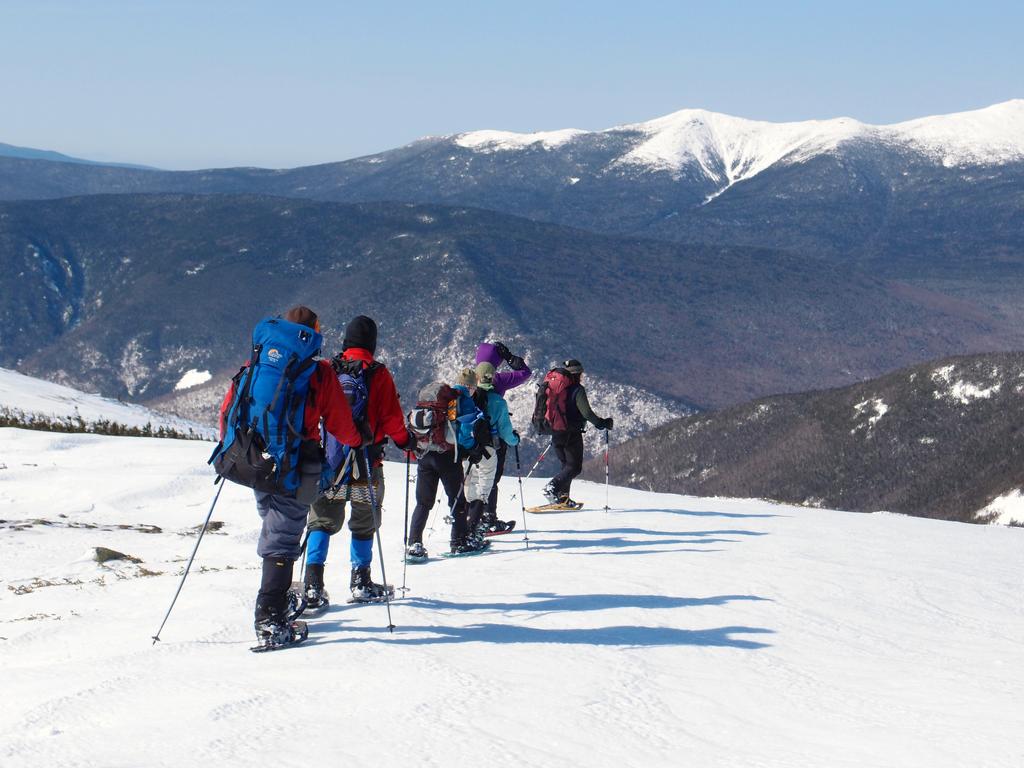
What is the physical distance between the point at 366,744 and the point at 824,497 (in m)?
94.3

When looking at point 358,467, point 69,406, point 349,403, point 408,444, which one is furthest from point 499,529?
point 69,406

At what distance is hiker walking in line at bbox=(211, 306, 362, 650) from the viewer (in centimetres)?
651

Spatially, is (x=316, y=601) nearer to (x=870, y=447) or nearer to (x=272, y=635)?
(x=272, y=635)

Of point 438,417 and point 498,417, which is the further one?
point 498,417

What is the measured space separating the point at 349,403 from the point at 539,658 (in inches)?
90.2

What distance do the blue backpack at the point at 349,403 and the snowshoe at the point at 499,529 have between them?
4.76m

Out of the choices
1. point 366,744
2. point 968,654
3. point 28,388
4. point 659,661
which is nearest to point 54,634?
point 366,744

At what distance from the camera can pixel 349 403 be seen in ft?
25.4

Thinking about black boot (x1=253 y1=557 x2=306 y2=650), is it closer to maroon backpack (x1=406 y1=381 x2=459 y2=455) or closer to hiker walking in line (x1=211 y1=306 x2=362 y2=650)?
hiker walking in line (x1=211 y1=306 x2=362 y2=650)

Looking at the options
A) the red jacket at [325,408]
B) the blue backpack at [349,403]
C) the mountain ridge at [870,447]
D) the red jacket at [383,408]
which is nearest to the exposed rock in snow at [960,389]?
the mountain ridge at [870,447]

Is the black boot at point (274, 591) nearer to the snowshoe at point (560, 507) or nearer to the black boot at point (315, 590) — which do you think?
the black boot at point (315, 590)

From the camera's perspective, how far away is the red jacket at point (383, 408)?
310 inches

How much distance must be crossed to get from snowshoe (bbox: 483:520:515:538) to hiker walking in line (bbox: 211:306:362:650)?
5788mm

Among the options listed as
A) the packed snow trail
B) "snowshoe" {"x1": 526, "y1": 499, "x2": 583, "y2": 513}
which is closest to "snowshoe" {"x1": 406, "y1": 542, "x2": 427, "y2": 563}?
the packed snow trail
